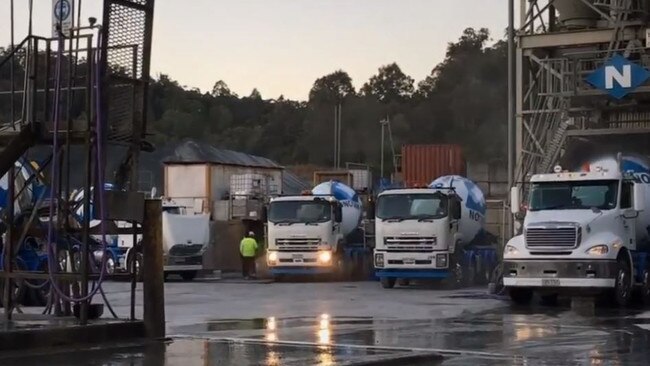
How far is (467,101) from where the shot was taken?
248 ft

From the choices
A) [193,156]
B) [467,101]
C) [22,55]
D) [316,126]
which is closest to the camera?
[22,55]

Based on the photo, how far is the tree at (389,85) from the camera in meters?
97.9

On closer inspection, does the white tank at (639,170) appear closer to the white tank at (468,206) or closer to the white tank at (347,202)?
the white tank at (468,206)

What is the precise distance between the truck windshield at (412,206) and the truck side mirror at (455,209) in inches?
9.7

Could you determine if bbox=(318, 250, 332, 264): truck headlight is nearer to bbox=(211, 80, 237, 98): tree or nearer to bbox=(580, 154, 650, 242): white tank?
bbox=(580, 154, 650, 242): white tank

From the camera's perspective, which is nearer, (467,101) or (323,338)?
(323,338)

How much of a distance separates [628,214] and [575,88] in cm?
773

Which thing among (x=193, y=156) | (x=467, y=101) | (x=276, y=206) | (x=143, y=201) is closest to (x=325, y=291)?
(x=276, y=206)

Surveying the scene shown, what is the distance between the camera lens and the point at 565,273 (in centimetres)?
2211

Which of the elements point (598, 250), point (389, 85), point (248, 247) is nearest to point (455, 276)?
point (598, 250)

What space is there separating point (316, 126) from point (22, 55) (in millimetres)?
79430

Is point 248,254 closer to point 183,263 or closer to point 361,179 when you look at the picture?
point 183,263

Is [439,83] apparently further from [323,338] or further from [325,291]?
[323,338]

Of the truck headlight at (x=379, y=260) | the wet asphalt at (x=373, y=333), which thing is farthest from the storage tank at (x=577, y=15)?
the wet asphalt at (x=373, y=333)
